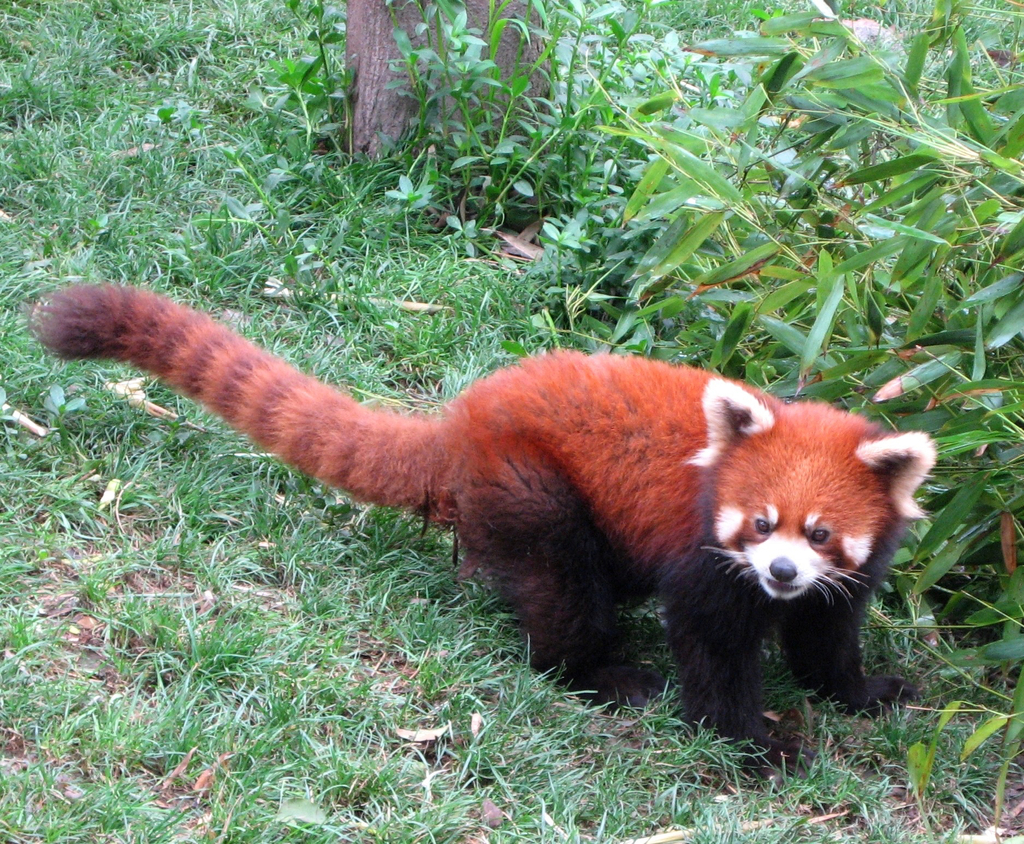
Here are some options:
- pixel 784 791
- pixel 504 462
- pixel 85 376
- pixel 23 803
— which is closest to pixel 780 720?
pixel 784 791

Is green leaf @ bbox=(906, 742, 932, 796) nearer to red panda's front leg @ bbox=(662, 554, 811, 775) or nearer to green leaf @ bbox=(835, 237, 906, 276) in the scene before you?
red panda's front leg @ bbox=(662, 554, 811, 775)

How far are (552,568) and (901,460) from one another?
1.07 m

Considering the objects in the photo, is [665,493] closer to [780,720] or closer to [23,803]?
[780,720]

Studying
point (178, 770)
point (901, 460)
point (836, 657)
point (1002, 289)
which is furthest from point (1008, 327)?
point (178, 770)

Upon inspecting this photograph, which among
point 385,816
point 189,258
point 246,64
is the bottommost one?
point 385,816

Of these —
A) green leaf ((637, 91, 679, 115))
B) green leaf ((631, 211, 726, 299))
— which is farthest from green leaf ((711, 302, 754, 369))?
green leaf ((637, 91, 679, 115))

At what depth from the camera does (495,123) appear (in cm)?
505

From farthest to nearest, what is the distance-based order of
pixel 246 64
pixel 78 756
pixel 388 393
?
pixel 246 64 < pixel 388 393 < pixel 78 756

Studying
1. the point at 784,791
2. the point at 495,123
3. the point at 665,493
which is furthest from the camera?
the point at 495,123

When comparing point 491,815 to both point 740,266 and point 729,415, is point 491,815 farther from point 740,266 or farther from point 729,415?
point 740,266

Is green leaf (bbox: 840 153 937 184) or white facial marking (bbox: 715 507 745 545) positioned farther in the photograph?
green leaf (bbox: 840 153 937 184)

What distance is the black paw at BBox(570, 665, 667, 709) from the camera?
11.3 feet

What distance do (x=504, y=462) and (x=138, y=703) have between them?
1242mm

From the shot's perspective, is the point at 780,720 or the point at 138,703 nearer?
the point at 138,703
